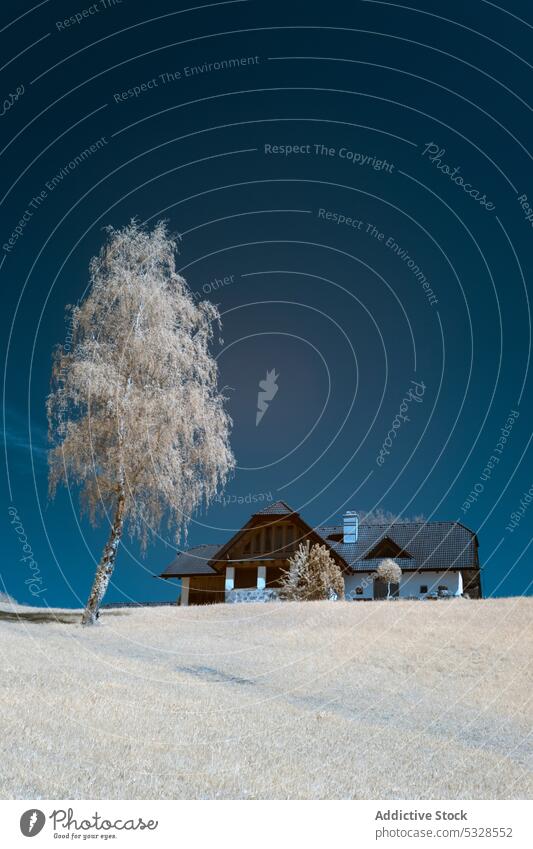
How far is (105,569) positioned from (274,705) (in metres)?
15.7

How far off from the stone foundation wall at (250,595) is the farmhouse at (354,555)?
6 cm

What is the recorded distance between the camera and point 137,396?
30031mm

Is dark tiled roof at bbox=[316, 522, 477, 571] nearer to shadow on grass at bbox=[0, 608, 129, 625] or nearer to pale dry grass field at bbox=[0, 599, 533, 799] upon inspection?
pale dry grass field at bbox=[0, 599, 533, 799]

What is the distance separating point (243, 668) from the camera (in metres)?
23.1

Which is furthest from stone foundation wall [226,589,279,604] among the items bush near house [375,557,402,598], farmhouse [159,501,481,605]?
bush near house [375,557,402,598]

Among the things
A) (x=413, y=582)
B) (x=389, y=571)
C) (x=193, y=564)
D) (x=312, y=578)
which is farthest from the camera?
(x=193, y=564)

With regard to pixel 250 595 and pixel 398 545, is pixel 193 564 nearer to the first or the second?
pixel 250 595

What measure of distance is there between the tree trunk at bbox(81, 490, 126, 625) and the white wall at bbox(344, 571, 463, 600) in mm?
23320

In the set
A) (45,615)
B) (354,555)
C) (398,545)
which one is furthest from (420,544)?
(45,615)

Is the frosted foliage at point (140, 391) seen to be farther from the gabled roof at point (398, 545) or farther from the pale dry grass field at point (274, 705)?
the gabled roof at point (398, 545)

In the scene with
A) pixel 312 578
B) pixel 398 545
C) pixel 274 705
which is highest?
pixel 398 545

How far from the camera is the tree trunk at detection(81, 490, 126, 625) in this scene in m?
30.4

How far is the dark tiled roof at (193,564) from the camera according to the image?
2212 inches

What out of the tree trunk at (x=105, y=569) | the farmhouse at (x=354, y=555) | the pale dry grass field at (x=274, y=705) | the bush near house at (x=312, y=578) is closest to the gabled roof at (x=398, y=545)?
the farmhouse at (x=354, y=555)
